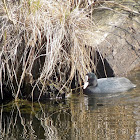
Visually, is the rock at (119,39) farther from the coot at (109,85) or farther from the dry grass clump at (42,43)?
the dry grass clump at (42,43)

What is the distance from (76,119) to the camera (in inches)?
203

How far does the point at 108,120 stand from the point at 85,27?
2.14 metres

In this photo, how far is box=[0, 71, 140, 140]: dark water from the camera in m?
4.53

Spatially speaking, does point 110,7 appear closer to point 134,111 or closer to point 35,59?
point 35,59

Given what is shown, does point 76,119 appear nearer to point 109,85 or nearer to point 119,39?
point 109,85

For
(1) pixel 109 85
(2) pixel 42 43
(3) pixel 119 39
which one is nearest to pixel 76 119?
(2) pixel 42 43

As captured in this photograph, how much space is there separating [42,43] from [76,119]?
5.33 feet

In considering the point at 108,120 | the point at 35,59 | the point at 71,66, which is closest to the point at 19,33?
the point at 35,59

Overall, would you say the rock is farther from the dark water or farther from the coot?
the dark water

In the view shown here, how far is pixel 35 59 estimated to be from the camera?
20.5 feet

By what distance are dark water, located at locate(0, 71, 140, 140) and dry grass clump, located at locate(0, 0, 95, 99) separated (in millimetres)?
365

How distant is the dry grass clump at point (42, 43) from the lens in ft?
19.6

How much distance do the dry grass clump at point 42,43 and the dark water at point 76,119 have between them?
365mm

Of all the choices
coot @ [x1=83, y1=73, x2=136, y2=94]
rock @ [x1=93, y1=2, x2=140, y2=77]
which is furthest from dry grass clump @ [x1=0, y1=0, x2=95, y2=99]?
rock @ [x1=93, y1=2, x2=140, y2=77]
